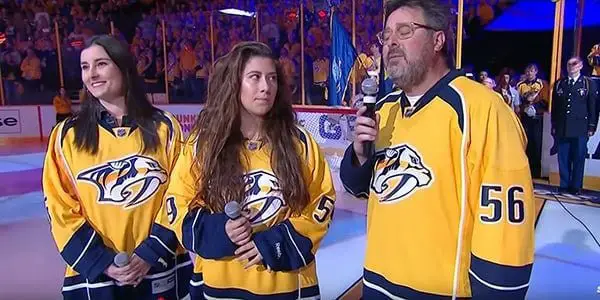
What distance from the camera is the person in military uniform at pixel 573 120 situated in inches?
218

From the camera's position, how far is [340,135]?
5.72m

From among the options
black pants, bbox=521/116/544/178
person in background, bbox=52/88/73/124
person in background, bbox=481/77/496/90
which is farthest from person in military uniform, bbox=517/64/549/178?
person in background, bbox=52/88/73/124

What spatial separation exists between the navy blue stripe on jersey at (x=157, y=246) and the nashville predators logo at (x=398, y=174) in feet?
2.31

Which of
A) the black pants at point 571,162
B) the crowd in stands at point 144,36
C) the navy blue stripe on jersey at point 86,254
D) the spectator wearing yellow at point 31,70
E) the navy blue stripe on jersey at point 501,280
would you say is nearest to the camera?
the navy blue stripe on jersey at point 501,280

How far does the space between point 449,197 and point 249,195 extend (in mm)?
583

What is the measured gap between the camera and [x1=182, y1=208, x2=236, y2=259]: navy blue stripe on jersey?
1.43 meters

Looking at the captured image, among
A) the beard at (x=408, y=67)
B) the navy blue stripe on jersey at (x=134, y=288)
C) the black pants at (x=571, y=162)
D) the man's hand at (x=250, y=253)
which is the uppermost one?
the beard at (x=408, y=67)

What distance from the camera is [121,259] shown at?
154cm

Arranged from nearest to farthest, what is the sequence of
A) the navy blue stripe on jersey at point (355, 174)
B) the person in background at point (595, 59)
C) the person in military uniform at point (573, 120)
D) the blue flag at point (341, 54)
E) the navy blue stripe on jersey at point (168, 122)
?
the navy blue stripe on jersey at point (355, 174) < the navy blue stripe on jersey at point (168, 122) < the person in military uniform at point (573, 120) < the person in background at point (595, 59) < the blue flag at point (341, 54)

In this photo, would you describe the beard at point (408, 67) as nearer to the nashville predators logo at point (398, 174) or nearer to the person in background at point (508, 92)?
the nashville predators logo at point (398, 174)

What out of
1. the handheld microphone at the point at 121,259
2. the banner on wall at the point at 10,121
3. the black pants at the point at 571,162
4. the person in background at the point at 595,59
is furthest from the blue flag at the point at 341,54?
the banner on wall at the point at 10,121

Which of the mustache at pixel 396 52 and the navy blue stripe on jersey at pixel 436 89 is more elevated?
Result: the mustache at pixel 396 52

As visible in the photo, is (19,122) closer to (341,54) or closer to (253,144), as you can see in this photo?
(341,54)

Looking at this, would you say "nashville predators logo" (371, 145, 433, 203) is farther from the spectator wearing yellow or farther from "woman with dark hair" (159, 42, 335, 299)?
the spectator wearing yellow
